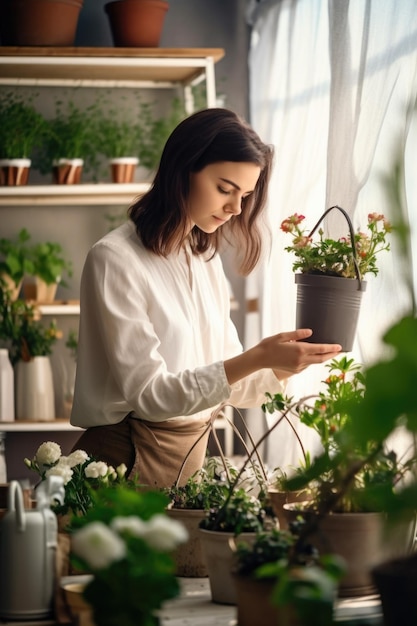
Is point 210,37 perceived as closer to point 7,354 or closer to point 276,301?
point 276,301

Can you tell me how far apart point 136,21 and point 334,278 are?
93.7 inches

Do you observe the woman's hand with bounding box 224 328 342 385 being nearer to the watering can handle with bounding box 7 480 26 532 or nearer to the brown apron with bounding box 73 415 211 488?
the brown apron with bounding box 73 415 211 488

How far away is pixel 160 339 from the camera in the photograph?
7.60ft

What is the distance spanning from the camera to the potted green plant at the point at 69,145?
4.07m

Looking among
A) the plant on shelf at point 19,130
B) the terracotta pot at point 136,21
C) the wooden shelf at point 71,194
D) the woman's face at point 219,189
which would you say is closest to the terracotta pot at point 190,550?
the woman's face at point 219,189

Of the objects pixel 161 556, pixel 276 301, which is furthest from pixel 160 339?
pixel 276 301

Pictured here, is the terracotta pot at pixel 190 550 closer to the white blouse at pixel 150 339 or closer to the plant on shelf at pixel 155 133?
the white blouse at pixel 150 339

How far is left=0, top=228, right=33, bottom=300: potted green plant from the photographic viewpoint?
409 centimetres

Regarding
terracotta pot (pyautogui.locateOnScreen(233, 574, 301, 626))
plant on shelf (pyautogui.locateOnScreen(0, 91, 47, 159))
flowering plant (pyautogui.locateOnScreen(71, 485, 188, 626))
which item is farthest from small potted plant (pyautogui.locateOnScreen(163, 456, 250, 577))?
plant on shelf (pyautogui.locateOnScreen(0, 91, 47, 159))

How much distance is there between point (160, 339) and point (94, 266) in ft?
0.76

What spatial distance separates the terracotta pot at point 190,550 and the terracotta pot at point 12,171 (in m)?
2.64

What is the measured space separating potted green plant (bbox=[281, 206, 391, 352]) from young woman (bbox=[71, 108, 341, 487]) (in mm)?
198

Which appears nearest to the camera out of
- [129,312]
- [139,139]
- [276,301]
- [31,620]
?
[31,620]

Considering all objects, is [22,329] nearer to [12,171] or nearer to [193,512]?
[12,171]
